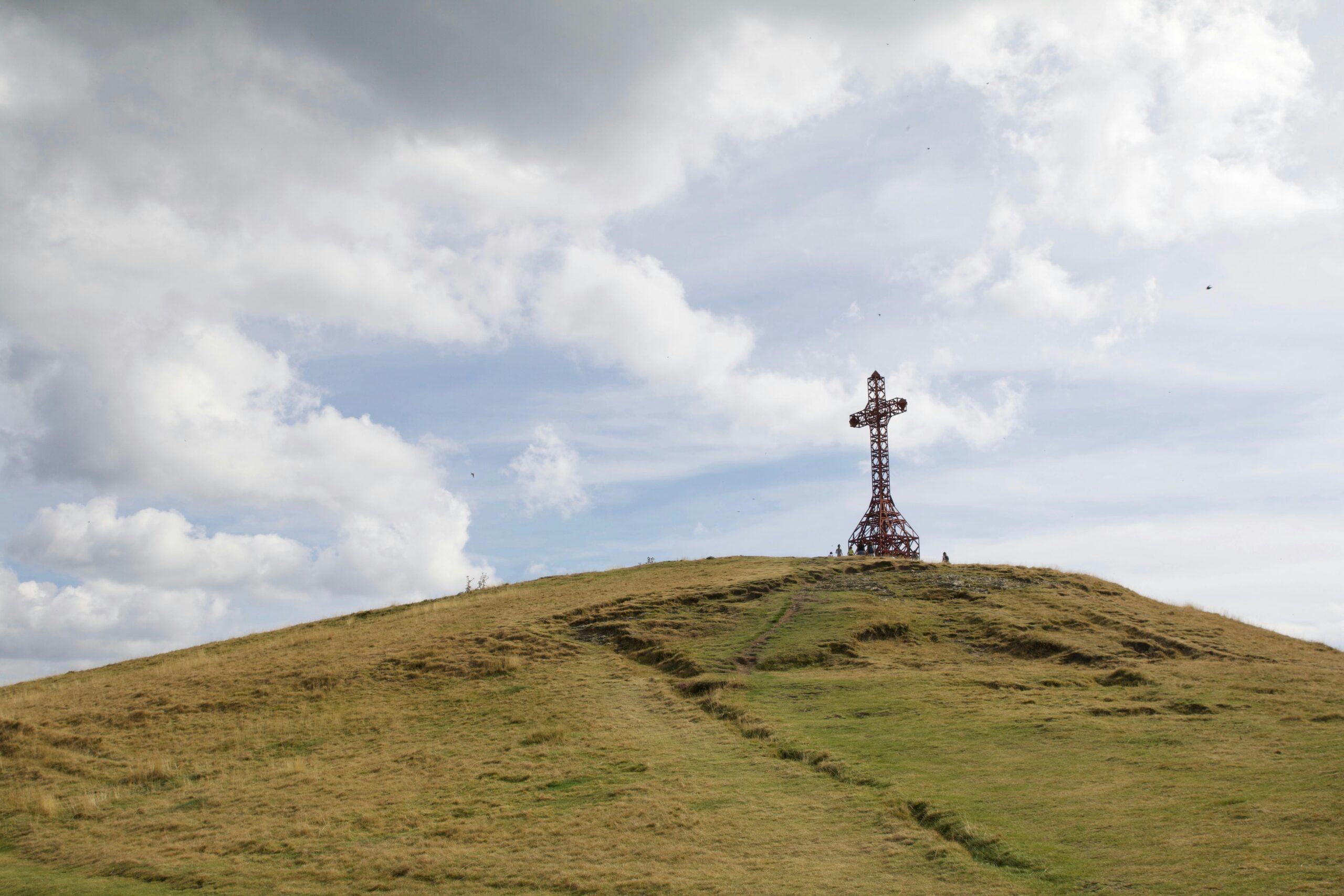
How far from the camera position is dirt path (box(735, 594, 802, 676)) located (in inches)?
1216

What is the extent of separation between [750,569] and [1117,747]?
26.6 metres

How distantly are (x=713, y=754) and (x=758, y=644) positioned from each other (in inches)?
450

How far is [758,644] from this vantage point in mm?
33156

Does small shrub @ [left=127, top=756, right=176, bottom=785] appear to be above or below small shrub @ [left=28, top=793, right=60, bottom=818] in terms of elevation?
above

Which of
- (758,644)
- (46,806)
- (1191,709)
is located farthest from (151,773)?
(1191,709)

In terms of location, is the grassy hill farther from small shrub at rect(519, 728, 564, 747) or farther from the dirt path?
the dirt path

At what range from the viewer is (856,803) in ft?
58.2

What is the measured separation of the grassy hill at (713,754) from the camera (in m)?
14.9

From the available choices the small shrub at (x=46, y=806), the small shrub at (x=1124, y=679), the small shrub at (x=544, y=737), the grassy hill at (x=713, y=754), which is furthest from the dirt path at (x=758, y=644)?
the small shrub at (x=46, y=806)

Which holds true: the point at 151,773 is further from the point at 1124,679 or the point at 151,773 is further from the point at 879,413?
the point at 879,413

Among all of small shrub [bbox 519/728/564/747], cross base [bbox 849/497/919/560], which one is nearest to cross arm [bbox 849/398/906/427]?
cross base [bbox 849/497/919/560]

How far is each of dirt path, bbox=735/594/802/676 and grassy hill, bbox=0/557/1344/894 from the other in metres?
0.18

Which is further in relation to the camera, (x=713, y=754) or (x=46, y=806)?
(x=46, y=806)

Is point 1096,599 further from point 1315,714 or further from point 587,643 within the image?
point 587,643
